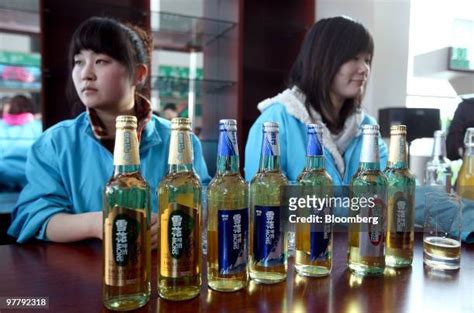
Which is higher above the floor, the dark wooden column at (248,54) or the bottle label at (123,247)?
the dark wooden column at (248,54)

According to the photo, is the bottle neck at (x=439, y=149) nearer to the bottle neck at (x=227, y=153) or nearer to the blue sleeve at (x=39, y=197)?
the bottle neck at (x=227, y=153)

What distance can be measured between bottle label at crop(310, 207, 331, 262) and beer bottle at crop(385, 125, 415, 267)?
124mm

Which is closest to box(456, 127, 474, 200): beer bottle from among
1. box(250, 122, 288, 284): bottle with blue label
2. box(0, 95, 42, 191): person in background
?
box(250, 122, 288, 284): bottle with blue label

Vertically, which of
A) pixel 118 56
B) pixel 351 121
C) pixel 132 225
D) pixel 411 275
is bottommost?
pixel 411 275

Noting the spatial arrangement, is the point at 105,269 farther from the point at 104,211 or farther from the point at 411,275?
the point at 411,275

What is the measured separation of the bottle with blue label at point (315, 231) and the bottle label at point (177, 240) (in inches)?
7.3

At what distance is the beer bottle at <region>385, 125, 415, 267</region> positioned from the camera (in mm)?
653

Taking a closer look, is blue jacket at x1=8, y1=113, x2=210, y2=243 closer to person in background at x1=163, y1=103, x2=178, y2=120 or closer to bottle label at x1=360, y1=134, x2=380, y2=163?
bottle label at x1=360, y1=134, x2=380, y2=163

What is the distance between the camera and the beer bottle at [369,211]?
0.61 metres

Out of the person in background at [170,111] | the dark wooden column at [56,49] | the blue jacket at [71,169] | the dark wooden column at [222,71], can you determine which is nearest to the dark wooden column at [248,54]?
the dark wooden column at [222,71]

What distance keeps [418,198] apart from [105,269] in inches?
28.4

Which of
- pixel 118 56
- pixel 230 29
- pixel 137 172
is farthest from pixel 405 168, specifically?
pixel 230 29

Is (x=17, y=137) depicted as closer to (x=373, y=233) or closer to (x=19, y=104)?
(x=19, y=104)

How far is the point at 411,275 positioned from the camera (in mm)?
625
